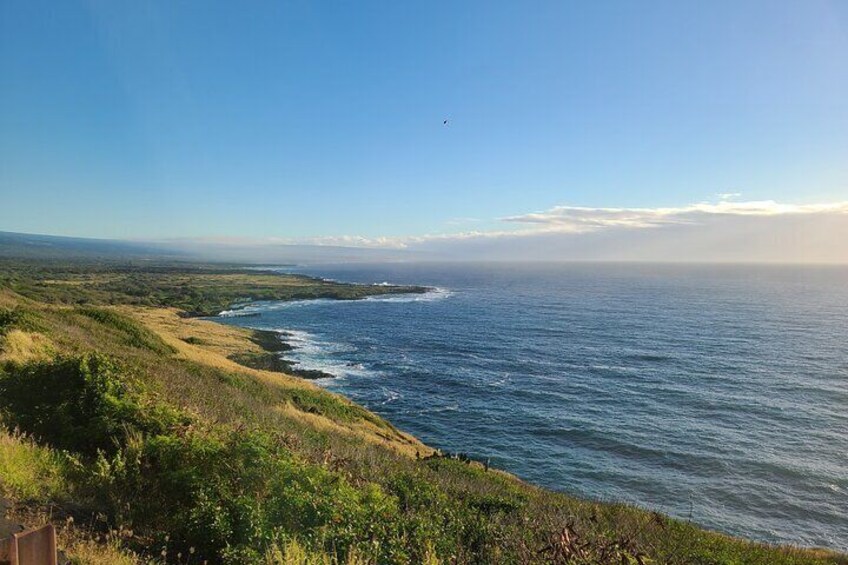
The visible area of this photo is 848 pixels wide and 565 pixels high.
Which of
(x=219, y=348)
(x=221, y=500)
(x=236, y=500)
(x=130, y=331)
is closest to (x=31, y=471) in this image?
(x=221, y=500)

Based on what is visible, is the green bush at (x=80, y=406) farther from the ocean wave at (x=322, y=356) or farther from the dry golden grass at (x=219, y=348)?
the ocean wave at (x=322, y=356)

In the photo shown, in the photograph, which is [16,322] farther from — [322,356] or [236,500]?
[322,356]

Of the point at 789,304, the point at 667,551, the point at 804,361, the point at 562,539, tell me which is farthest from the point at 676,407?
the point at 789,304

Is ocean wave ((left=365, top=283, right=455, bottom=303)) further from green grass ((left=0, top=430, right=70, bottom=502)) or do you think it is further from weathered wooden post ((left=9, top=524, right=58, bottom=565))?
weathered wooden post ((left=9, top=524, right=58, bottom=565))

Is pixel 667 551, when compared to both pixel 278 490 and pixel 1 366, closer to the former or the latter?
pixel 278 490

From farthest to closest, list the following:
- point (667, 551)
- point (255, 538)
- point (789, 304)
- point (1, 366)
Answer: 1. point (789, 304)
2. point (1, 366)
3. point (667, 551)
4. point (255, 538)

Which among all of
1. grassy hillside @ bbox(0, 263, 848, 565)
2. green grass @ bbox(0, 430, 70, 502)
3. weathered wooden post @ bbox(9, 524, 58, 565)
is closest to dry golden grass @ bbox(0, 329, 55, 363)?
grassy hillside @ bbox(0, 263, 848, 565)
